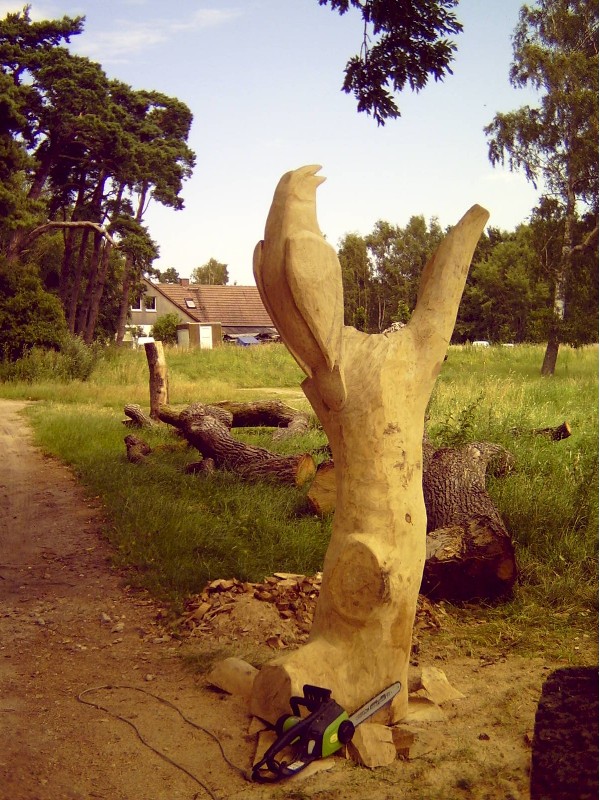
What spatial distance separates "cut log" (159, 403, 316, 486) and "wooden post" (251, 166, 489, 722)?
388 cm

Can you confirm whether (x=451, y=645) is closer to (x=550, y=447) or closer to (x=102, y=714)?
(x=102, y=714)

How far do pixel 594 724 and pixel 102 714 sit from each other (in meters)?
1.99

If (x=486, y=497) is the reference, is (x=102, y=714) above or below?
below

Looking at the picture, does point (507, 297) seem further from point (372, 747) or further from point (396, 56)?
point (372, 747)

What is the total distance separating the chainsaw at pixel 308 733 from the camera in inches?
110

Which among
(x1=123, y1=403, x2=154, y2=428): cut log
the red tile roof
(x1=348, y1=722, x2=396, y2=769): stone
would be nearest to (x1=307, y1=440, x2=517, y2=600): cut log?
(x1=348, y1=722, x2=396, y2=769): stone

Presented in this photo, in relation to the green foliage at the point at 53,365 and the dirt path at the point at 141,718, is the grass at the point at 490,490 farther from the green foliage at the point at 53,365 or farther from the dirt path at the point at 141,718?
the green foliage at the point at 53,365

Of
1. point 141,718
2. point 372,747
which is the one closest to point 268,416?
point 141,718

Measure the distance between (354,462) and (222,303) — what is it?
1353 inches

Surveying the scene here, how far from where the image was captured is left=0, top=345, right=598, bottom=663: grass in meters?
4.62

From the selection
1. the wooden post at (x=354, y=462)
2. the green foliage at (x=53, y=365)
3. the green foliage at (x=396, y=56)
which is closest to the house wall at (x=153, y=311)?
the green foliage at (x=53, y=365)

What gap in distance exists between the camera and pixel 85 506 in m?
7.06

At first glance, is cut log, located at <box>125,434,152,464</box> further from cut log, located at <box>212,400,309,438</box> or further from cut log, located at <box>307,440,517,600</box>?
cut log, located at <box>307,440,517,600</box>

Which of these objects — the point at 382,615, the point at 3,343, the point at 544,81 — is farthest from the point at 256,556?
the point at 544,81
